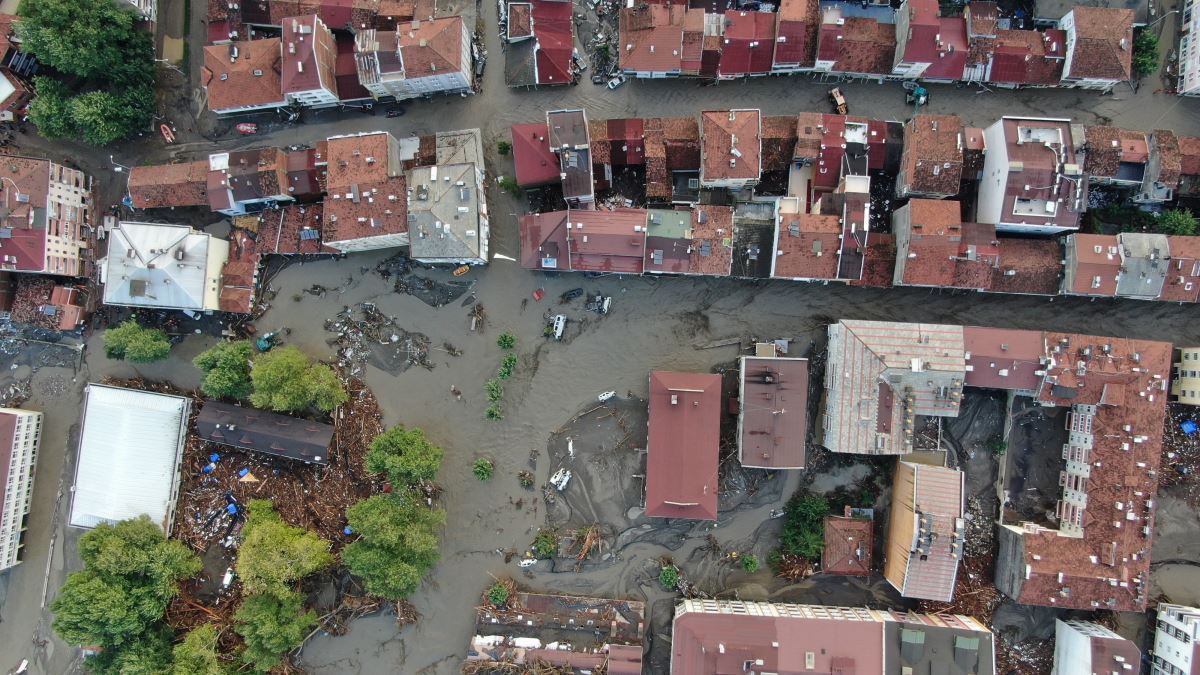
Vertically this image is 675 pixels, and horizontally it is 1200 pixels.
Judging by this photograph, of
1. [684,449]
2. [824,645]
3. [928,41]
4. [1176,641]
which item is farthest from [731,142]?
[1176,641]

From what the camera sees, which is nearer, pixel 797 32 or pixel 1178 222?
pixel 1178 222

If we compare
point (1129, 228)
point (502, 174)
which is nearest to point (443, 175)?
point (502, 174)

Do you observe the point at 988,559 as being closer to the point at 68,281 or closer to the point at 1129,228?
the point at 1129,228

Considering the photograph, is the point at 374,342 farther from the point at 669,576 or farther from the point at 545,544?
the point at 669,576

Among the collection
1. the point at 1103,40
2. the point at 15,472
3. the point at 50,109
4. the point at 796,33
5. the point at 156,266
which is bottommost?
the point at 15,472

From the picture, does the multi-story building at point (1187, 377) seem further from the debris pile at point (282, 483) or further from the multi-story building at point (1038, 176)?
the debris pile at point (282, 483)

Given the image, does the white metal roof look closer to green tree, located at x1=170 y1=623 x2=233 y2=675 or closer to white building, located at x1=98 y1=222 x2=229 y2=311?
white building, located at x1=98 y1=222 x2=229 y2=311
